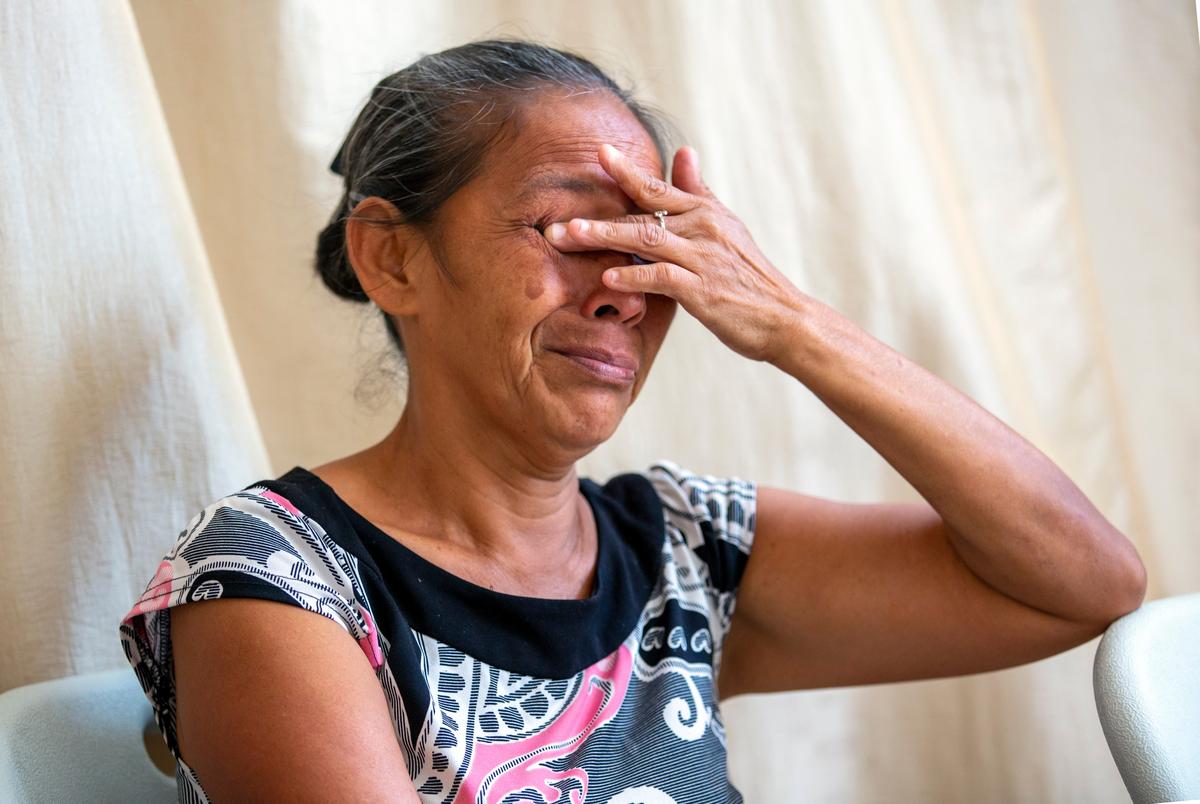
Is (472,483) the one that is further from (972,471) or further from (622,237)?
(972,471)

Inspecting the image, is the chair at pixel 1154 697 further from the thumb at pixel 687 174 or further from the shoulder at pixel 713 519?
the thumb at pixel 687 174

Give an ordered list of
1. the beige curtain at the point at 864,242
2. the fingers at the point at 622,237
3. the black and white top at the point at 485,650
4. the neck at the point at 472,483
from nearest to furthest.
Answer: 1. the black and white top at the point at 485,650
2. the fingers at the point at 622,237
3. the neck at the point at 472,483
4. the beige curtain at the point at 864,242

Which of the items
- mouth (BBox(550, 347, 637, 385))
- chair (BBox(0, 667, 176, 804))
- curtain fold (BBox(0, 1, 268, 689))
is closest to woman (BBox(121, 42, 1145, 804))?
mouth (BBox(550, 347, 637, 385))

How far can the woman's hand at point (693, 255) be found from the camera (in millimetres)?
1268

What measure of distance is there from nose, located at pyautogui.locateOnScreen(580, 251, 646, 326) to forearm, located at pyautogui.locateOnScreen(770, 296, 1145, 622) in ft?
0.69

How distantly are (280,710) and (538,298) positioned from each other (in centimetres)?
52

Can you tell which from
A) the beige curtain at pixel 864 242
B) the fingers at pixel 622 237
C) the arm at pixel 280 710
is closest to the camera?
the arm at pixel 280 710

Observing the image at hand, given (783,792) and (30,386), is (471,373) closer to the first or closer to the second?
(30,386)

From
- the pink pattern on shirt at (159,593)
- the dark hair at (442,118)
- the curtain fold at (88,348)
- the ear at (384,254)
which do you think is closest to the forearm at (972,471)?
the dark hair at (442,118)

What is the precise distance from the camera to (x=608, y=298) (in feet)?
4.24

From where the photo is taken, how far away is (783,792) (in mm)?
2074

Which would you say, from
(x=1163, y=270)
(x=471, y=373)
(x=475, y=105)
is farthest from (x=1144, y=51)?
(x=471, y=373)

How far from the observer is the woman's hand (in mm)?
1268

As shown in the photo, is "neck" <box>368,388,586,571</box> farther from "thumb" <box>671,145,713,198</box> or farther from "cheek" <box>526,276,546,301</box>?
"thumb" <box>671,145,713,198</box>
